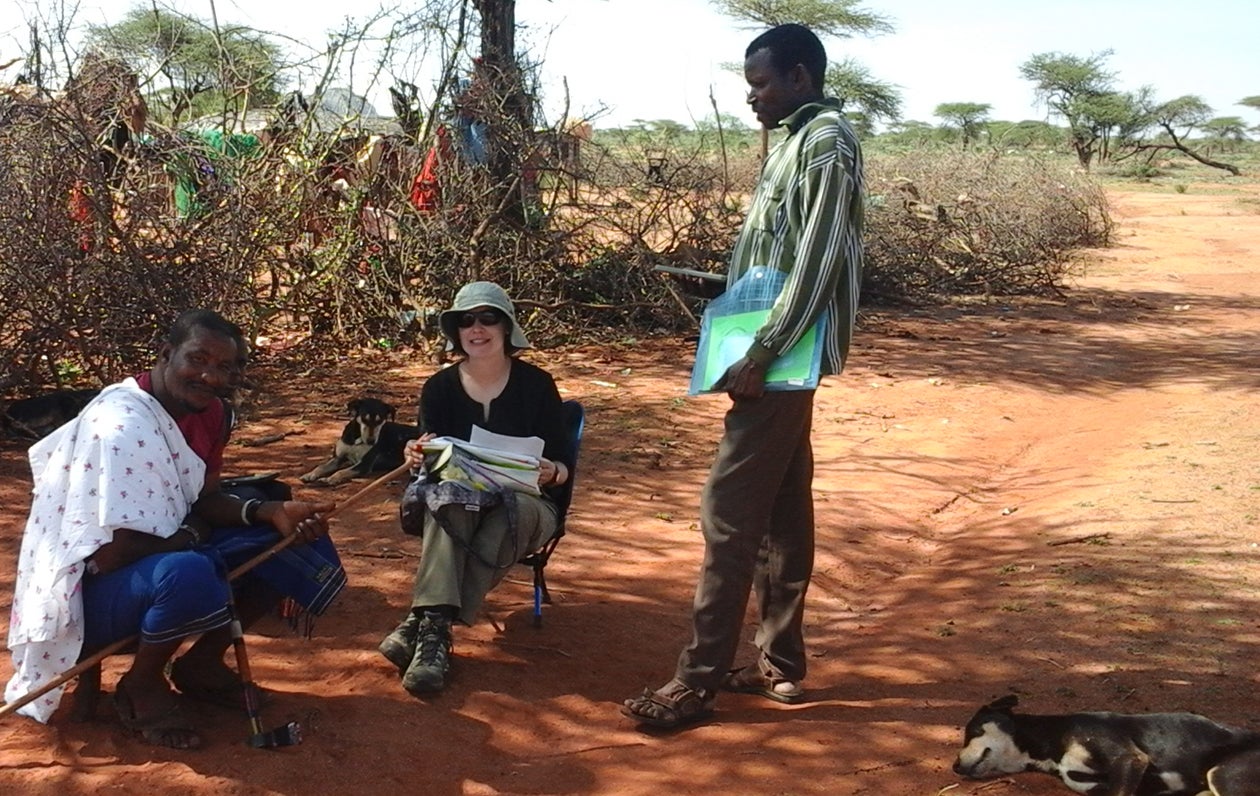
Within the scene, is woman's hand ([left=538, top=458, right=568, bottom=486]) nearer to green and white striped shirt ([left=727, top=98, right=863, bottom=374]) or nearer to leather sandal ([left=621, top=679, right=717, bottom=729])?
leather sandal ([left=621, top=679, right=717, bottom=729])

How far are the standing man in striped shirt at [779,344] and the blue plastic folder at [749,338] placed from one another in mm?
33

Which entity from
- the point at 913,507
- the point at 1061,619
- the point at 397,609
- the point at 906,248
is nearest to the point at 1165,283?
the point at 906,248

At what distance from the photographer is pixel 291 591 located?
138 inches

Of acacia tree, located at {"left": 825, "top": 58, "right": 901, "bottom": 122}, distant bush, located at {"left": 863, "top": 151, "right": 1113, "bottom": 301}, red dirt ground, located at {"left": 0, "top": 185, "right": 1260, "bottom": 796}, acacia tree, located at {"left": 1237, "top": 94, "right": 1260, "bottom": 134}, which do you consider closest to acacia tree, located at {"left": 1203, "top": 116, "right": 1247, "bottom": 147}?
acacia tree, located at {"left": 1237, "top": 94, "right": 1260, "bottom": 134}

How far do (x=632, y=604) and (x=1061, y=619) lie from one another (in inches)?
57.8

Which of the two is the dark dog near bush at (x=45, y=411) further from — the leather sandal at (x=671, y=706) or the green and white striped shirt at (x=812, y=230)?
the green and white striped shirt at (x=812, y=230)

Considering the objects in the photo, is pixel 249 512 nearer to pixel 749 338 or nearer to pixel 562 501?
pixel 562 501

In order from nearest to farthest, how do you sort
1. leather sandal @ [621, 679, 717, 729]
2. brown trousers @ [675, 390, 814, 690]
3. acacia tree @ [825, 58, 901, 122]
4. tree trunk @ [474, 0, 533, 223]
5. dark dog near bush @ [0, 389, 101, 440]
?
brown trousers @ [675, 390, 814, 690]
leather sandal @ [621, 679, 717, 729]
dark dog near bush @ [0, 389, 101, 440]
tree trunk @ [474, 0, 533, 223]
acacia tree @ [825, 58, 901, 122]

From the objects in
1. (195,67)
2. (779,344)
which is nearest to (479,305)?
(779,344)

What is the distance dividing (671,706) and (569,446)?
96 centimetres

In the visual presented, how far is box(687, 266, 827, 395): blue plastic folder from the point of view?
127 inches

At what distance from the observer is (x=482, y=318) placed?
152 inches

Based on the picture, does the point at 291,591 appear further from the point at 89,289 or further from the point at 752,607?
the point at 89,289

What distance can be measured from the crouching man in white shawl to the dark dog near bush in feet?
9.70
